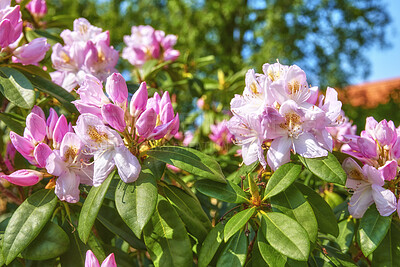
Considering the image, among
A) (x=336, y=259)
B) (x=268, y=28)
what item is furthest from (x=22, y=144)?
(x=268, y=28)

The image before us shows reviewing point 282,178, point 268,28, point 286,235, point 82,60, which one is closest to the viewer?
point 286,235

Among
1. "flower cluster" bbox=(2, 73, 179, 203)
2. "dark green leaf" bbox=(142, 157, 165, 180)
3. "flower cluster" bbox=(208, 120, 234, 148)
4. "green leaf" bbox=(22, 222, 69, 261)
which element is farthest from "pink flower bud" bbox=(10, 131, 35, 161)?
"flower cluster" bbox=(208, 120, 234, 148)

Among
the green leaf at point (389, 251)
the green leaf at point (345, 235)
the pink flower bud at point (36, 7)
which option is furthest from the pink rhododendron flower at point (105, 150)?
the pink flower bud at point (36, 7)

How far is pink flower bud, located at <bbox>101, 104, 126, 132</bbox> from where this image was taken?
42.1 inches

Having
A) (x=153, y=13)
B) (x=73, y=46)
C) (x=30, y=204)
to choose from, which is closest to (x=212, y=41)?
(x=153, y=13)

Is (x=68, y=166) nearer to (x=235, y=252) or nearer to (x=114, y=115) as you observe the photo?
(x=114, y=115)

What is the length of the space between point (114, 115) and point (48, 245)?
1.39 feet

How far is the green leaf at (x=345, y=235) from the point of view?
1.52m

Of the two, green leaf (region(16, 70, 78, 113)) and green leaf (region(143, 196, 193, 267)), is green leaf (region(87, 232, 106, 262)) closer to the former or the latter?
green leaf (region(143, 196, 193, 267))

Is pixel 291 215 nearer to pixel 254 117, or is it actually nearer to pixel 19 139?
pixel 254 117

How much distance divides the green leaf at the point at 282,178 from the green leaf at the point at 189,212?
0.70 feet

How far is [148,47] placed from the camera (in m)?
2.37

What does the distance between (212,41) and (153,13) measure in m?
1.69

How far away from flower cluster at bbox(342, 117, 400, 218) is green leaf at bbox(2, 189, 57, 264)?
87 cm
